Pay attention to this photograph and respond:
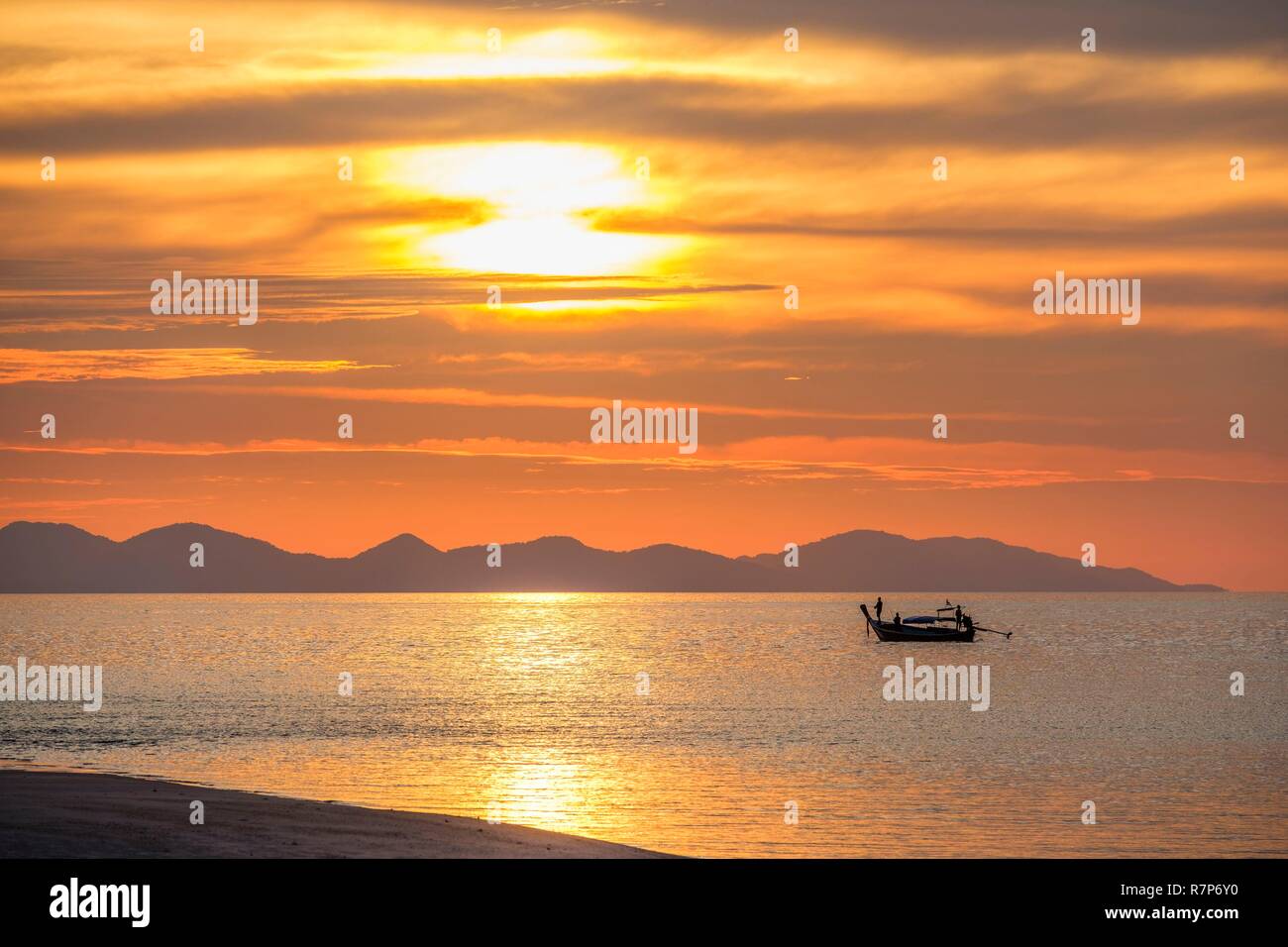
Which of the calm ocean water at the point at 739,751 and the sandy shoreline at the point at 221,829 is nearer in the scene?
the sandy shoreline at the point at 221,829

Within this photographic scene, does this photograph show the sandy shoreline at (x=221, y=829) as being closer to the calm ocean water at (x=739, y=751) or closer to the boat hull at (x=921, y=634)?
the calm ocean water at (x=739, y=751)

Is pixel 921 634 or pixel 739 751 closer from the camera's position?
pixel 739 751

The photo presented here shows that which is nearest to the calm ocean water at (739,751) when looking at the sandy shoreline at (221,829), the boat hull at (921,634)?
the sandy shoreline at (221,829)

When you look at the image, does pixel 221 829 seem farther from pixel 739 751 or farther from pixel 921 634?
pixel 921 634

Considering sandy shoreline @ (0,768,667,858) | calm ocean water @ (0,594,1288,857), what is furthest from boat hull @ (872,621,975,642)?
sandy shoreline @ (0,768,667,858)

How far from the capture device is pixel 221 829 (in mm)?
31297

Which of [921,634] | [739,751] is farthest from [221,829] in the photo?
[921,634]

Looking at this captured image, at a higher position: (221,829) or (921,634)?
(221,829)

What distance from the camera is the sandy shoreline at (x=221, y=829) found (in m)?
27.8

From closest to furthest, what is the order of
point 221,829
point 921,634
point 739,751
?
point 221,829, point 739,751, point 921,634

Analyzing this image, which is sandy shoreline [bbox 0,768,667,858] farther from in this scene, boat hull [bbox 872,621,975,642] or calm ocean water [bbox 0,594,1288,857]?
boat hull [bbox 872,621,975,642]

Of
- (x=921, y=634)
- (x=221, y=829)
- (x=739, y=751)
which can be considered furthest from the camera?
(x=921, y=634)
